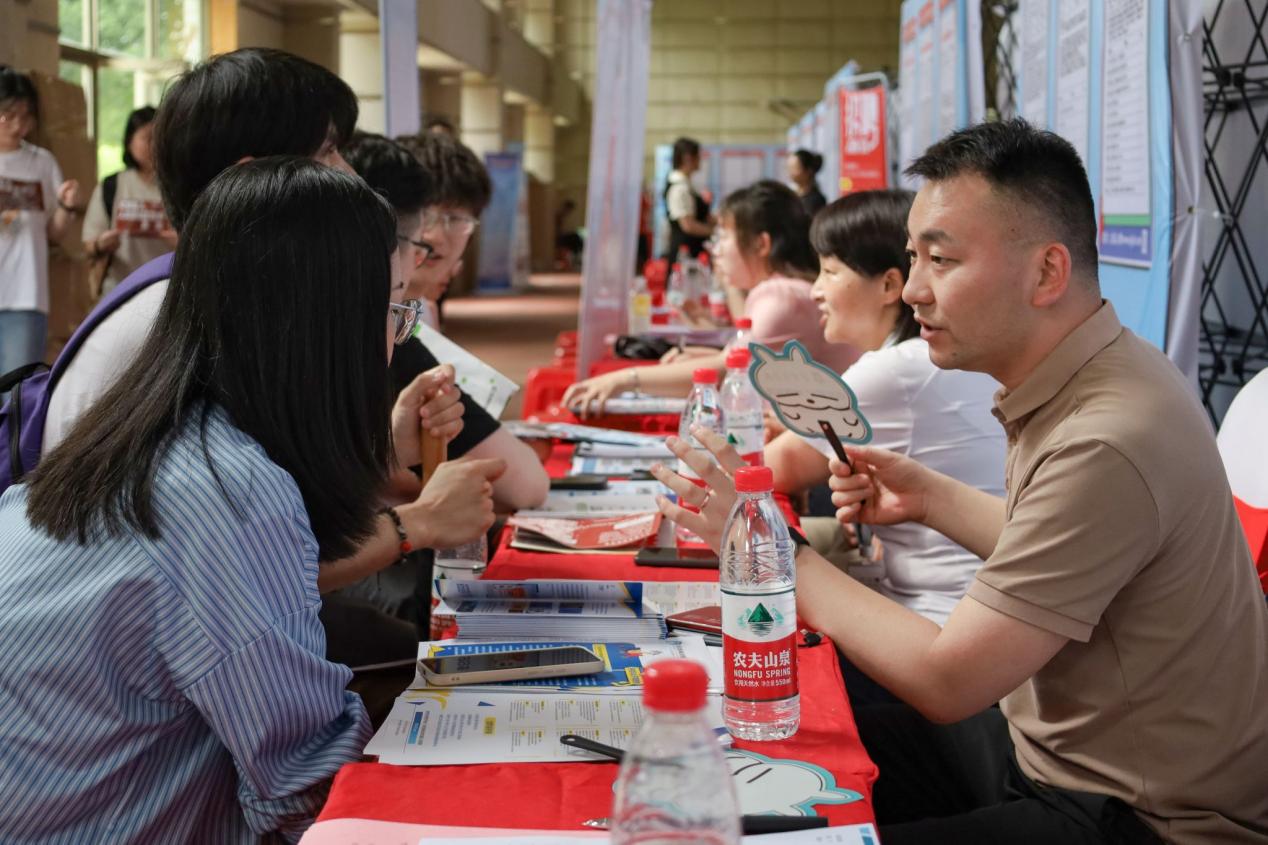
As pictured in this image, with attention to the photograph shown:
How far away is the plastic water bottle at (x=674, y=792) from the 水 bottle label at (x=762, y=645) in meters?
0.39

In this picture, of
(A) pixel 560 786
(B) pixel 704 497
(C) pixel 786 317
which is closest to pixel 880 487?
(B) pixel 704 497

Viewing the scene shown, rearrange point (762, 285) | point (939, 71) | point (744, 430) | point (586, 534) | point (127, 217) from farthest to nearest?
point (939, 71) < point (127, 217) < point (762, 285) < point (744, 430) < point (586, 534)

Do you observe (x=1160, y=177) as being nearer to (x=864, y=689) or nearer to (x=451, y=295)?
(x=864, y=689)

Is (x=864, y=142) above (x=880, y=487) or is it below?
above

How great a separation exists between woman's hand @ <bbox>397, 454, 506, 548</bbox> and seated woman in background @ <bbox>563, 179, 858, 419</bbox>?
133 cm

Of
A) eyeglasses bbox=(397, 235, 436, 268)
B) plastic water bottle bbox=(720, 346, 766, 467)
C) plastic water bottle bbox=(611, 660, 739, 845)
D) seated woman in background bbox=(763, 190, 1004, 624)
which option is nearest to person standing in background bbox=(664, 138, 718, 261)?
plastic water bottle bbox=(720, 346, 766, 467)

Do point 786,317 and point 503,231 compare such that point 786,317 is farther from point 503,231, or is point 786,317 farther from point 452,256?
point 503,231

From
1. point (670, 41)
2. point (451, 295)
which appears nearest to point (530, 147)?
point (670, 41)

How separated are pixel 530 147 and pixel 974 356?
2025cm

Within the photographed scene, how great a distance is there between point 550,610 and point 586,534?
1.34 feet

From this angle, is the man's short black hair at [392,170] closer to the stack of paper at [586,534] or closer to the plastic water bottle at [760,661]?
the stack of paper at [586,534]

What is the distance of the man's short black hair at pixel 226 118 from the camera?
1.61 meters

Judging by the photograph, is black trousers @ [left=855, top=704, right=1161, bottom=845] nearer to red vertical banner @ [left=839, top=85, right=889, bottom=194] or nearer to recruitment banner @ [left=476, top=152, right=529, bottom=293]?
red vertical banner @ [left=839, top=85, right=889, bottom=194]

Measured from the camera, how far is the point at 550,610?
143 centimetres
